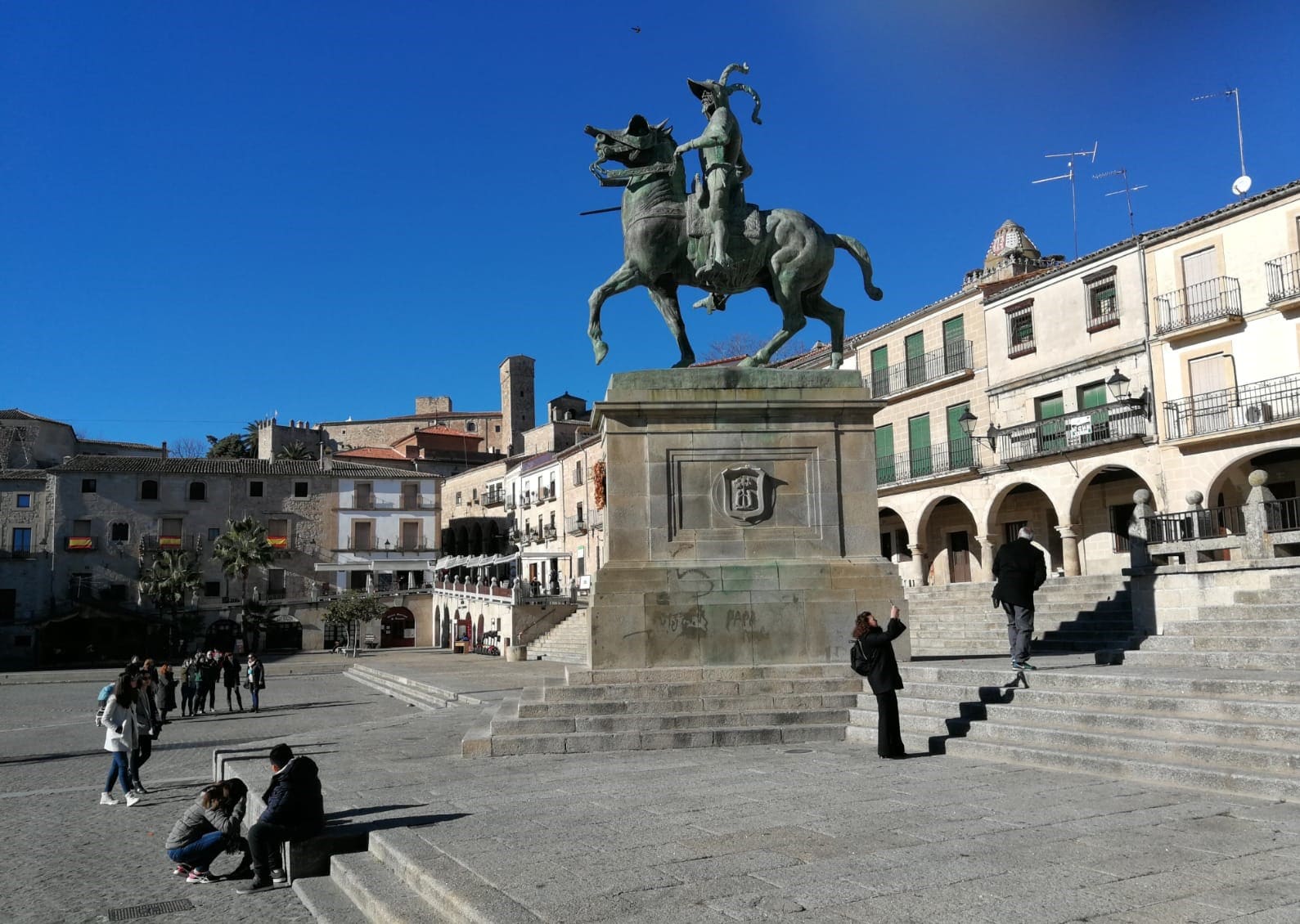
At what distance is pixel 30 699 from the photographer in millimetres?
30375

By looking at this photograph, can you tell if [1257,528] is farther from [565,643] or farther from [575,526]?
[575,526]

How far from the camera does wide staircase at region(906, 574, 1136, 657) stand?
1409cm

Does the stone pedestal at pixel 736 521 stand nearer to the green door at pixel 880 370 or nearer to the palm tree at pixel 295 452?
the green door at pixel 880 370

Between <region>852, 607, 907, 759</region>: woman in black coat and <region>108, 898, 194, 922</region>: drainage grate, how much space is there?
5.22m

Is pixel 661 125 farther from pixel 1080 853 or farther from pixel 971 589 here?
pixel 971 589

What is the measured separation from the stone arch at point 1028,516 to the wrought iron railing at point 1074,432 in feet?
3.84

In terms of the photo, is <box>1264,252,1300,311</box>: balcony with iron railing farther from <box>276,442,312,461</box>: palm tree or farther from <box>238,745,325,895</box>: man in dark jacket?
<box>276,442,312,461</box>: palm tree

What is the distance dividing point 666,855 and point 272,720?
18.2m

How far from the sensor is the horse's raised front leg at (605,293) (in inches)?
486

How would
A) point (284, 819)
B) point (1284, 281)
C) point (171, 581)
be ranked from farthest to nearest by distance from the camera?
point (171, 581), point (1284, 281), point (284, 819)

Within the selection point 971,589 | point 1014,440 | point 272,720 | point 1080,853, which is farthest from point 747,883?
point 1014,440

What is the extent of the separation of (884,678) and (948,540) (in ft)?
100

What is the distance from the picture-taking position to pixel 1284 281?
25.8m

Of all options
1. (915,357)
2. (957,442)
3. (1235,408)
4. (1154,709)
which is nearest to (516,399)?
(915,357)
